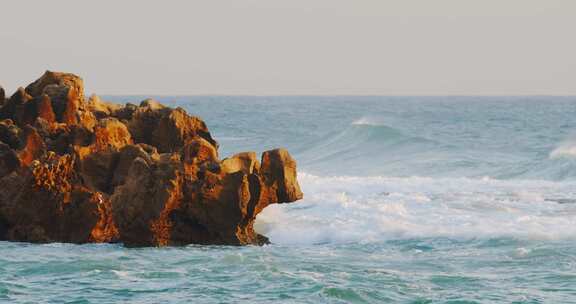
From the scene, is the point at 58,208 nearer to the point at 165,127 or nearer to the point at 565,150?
the point at 165,127

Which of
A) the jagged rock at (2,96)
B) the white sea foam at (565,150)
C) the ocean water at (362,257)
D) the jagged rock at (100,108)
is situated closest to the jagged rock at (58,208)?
the ocean water at (362,257)

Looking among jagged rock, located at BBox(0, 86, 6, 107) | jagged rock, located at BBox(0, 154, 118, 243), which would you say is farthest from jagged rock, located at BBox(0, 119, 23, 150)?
jagged rock, located at BBox(0, 86, 6, 107)

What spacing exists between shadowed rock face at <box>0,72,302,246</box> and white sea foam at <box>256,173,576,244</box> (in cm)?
205

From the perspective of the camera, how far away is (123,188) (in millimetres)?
21000

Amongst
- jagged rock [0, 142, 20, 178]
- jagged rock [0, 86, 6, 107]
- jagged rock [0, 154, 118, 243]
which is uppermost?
jagged rock [0, 86, 6, 107]

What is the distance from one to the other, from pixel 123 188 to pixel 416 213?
8.80m

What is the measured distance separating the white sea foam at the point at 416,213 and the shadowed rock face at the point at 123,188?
2.05m

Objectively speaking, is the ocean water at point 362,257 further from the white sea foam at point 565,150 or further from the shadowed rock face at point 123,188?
the white sea foam at point 565,150

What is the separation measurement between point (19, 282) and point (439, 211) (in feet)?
42.0

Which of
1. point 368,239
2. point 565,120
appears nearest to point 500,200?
point 368,239

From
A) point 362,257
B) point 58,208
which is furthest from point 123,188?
point 362,257

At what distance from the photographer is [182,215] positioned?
21391mm

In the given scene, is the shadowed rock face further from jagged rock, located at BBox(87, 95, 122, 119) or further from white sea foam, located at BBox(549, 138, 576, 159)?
white sea foam, located at BBox(549, 138, 576, 159)

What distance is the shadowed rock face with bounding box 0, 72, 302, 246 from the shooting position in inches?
826
